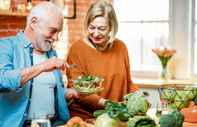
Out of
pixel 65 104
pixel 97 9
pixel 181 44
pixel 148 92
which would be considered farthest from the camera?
pixel 181 44

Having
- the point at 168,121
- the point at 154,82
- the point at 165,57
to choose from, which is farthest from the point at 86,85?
the point at 165,57

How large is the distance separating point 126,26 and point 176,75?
3.63 feet

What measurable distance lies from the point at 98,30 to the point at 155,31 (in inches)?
77.2

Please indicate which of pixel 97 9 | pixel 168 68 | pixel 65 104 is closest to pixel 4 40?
→ pixel 65 104

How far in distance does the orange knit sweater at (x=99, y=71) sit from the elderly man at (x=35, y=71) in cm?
16

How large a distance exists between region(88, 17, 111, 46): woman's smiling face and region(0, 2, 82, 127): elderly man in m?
0.34

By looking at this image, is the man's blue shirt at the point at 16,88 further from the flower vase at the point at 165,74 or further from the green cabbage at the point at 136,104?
the flower vase at the point at 165,74

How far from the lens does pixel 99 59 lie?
227 cm

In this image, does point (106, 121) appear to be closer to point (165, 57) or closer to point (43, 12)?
point (43, 12)

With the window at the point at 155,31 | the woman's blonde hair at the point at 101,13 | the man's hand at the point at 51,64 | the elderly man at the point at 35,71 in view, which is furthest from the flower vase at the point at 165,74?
the man's hand at the point at 51,64

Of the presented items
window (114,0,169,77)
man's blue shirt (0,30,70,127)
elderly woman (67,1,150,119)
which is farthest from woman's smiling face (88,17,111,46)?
window (114,0,169,77)

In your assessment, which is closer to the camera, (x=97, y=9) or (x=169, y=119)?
(x=169, y=119)

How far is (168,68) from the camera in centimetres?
359

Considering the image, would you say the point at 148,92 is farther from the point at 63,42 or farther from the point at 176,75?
the point at 63,42
